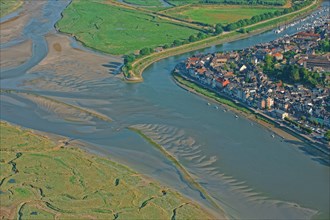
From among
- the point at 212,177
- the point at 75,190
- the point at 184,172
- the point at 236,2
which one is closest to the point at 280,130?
the point at 212,177

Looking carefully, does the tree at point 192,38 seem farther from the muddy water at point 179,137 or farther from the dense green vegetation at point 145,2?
the dense green vegetation at point 145,2

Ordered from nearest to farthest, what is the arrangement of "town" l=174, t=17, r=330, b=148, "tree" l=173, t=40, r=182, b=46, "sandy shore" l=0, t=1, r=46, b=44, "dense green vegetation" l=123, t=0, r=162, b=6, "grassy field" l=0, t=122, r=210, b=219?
1. "grassy field" l=0, t=122, r=210, b=219
2. "town" l=174, t=17, r=330, b=148
3. "tree" l=173, t=40, r=182, b=46
4. "sandy shore" l=0, t=1, r=46, b=44
5. "dense green vegetation" l=123, t=0, r=162, b=6

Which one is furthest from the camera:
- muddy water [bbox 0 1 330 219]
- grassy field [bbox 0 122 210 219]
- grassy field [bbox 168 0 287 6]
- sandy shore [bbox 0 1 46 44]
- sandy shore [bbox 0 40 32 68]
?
grassy field [bbox 168 0 287 6]

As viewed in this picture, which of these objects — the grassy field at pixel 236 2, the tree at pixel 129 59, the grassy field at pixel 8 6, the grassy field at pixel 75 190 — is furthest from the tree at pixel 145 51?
the grassy field at pixel 8 6

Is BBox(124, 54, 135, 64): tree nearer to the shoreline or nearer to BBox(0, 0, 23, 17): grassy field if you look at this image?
the shoreline

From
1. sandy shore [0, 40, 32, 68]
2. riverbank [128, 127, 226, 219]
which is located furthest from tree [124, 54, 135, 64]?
riverbank [128, 127, 226, 219]
